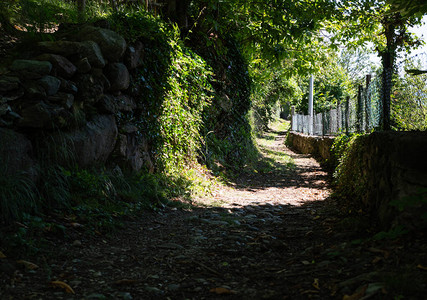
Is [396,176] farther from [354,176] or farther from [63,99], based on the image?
[63,99]

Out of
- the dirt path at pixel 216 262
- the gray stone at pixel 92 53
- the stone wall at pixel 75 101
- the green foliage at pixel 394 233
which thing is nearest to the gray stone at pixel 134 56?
the stone wall at pixel 75 101

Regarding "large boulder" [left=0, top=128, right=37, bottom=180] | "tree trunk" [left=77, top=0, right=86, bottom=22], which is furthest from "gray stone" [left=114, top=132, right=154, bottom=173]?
"tree trunk" [left=77, top=0, right=86, bottom=22]

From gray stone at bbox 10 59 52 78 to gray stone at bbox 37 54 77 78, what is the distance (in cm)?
14

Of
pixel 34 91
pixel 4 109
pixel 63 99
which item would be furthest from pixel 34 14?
pixel 4 109

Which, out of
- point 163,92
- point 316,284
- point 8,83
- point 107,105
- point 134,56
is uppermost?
point 134,56

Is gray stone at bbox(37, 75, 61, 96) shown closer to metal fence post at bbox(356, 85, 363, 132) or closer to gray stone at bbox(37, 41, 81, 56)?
gray stone at bbox(37, 41, 81, 56)

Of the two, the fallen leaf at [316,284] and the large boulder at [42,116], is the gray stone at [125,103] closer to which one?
the large boulder at [42,116]

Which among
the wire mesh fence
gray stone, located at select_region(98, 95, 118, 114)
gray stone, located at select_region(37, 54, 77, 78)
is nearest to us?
gray stone, located at select_region(37, 54, 77, 78)

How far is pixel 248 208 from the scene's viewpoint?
5.84 m

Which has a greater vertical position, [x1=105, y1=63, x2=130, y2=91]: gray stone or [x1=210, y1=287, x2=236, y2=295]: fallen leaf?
[x1=105, y1=63, x2=130, y2=91]: gray stone

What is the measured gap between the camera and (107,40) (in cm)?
516

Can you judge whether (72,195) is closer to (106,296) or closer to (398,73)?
(106,296)

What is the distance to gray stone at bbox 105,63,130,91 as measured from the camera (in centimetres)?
527

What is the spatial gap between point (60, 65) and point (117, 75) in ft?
3.47
